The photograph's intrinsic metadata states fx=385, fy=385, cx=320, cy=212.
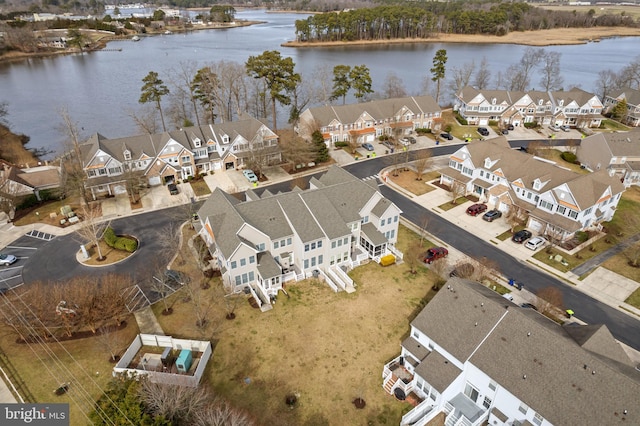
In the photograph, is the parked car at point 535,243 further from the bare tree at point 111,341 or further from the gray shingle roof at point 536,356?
the bare tree at point 111,341

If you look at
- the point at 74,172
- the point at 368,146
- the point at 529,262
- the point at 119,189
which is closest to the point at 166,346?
the point at 119,189

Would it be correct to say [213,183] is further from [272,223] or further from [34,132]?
[34,132]

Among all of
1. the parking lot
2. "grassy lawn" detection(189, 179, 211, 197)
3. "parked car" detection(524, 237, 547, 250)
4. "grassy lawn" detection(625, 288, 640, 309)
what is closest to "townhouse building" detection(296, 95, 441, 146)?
"grassy lawn" detection(189, 179, 211, 197)

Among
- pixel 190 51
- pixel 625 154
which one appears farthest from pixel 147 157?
pixel 190 51

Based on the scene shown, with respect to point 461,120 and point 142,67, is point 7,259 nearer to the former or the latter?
point 461,120

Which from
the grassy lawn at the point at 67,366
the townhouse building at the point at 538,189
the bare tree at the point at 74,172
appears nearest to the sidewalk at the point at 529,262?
the townhouse building at the point at 538,189

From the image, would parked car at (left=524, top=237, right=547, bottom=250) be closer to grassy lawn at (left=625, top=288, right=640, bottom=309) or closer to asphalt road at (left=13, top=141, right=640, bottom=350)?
asphalt road at (left=13, top=141, right=640, bottom=350)
